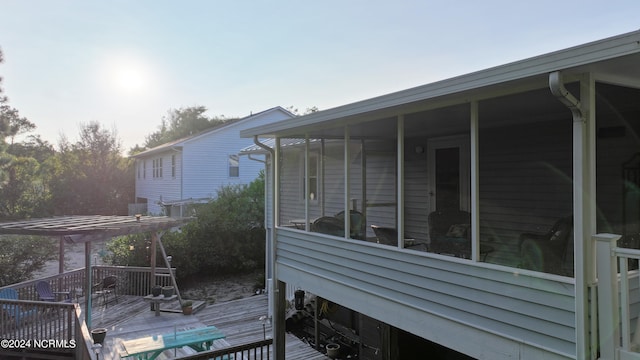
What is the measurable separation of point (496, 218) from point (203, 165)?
16.8 metres

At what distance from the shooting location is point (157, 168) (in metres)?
23.9

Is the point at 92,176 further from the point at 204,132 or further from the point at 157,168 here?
the point at 204,132

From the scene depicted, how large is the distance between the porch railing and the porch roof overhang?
114 centimetres

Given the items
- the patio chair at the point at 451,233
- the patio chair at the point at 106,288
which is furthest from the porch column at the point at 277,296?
the patio chair at the point at 106,288

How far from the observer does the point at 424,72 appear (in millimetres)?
11289

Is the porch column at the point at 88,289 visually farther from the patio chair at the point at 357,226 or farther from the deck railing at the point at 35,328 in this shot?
the patio chair at the point at 357,226

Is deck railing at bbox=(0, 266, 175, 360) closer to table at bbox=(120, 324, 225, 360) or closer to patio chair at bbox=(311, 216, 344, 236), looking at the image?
table at bbox=(120, 324, 225, 360)

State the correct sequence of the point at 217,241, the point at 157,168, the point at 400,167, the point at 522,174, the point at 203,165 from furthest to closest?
the point at 157,168, the point at 203,165, the point at 217,241, the point at 522,174, the point at 400,167

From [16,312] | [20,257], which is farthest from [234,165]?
[16,312]

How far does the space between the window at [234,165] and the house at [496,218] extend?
14.0 meters

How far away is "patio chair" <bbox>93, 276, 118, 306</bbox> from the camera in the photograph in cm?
1222

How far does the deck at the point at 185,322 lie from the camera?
930cm

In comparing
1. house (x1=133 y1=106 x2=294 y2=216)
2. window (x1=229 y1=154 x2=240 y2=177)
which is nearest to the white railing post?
house (x1=133 y1=106 x2=294 y2=216)

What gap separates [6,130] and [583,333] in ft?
68.2
